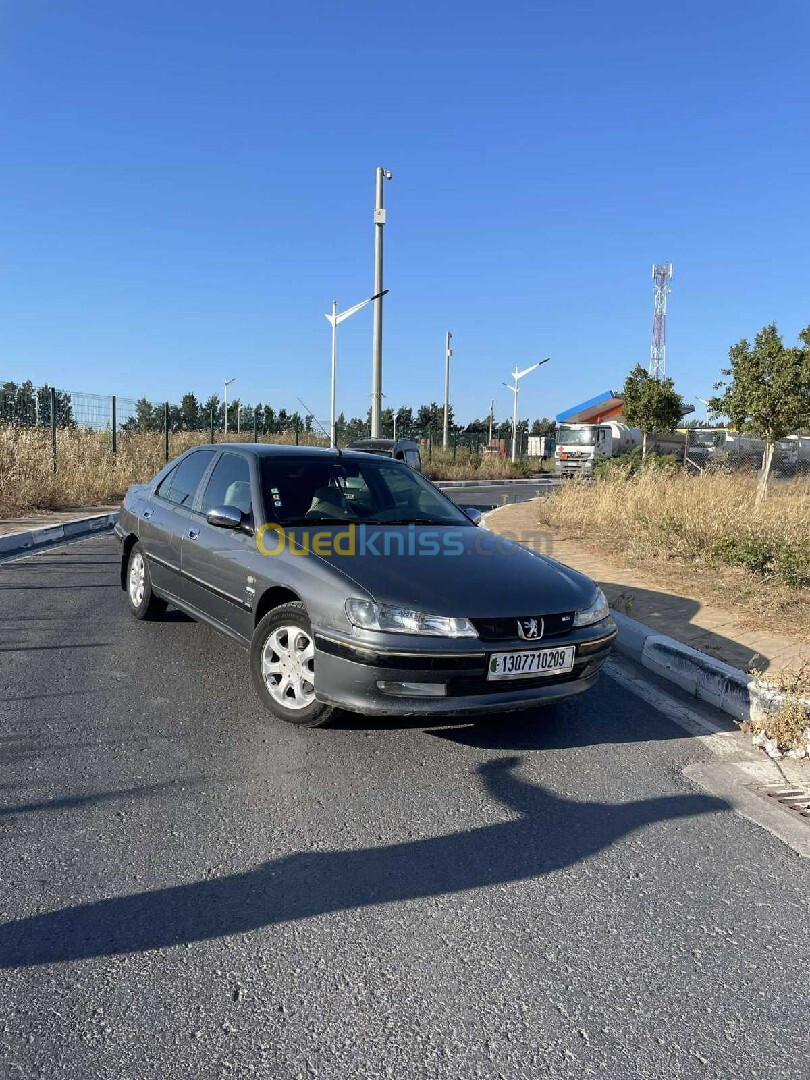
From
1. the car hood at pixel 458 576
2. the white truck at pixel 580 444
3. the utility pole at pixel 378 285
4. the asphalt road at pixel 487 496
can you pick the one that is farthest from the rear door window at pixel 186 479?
the white truck at pixel 580 444

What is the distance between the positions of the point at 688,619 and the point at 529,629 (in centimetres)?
318

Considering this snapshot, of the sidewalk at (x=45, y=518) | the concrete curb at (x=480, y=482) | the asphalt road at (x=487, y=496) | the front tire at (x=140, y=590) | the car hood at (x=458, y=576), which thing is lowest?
the asphalt road at (x=487, y=496)

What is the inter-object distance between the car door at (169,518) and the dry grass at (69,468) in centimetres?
796

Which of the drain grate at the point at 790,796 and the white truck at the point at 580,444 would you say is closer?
the drain grate at the point at 790,796

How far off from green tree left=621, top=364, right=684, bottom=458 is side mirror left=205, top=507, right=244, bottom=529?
98.2 feet

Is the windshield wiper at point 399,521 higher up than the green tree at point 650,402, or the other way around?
the green tree at point 650,402

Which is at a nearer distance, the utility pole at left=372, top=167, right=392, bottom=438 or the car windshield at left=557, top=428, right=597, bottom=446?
the utility pole at left=372, top=167, right=392, bottom=438

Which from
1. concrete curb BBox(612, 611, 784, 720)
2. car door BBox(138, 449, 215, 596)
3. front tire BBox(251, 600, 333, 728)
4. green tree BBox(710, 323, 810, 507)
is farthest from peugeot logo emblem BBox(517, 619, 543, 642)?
green tree BBox(710, 323, 810, 507)

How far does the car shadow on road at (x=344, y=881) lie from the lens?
2.34 metres

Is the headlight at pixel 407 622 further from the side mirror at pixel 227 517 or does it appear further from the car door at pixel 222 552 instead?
the side mirror at pixel 227 517

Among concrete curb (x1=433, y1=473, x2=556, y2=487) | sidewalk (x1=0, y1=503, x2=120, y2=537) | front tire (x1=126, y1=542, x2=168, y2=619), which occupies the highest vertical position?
front tire (x1=126, y1=542, x2=168, y2=619)

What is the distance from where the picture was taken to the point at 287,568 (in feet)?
13.4

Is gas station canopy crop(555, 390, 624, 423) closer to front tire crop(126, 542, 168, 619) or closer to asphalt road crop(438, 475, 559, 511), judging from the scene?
asphalt road crop(438, 475, 559, 511)

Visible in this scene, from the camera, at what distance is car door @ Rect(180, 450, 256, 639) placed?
4.47 meters
